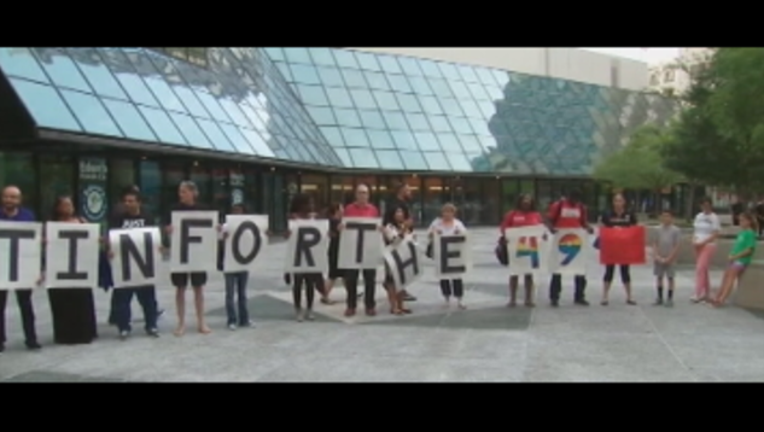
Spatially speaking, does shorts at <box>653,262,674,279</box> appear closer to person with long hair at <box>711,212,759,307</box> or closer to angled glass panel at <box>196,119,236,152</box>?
person with long hair at <box>711,212,759,307</box>

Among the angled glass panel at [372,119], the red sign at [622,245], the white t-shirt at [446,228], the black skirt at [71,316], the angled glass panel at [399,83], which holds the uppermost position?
the angled glass panel at [399,83]

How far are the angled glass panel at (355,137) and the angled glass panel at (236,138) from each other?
35.8ft

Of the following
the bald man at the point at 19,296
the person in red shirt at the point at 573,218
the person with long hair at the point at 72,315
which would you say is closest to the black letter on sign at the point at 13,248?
the bald man at the point at 19,296

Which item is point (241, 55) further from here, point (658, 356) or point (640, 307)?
point (658, 356)

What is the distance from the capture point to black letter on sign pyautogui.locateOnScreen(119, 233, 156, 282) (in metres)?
8.96

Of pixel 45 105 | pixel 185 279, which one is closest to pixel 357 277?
pixel 185 279

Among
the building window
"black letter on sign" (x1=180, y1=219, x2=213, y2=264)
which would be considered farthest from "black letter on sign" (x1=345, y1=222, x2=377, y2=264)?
the building window

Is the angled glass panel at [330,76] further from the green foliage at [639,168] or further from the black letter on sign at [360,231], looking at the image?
the black letter on sign at [360,231]

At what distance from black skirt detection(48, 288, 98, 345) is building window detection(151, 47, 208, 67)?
16.9 m

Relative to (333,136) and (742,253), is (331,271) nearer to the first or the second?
(742,253)

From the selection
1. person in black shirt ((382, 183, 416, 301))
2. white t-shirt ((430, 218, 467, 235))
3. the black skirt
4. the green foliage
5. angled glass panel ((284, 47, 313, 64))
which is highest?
angled glass panel ((284, 47, 313, 64))

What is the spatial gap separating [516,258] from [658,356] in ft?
13.0

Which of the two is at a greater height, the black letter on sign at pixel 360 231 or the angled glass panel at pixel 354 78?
the angled glass panel at pixel 354 78

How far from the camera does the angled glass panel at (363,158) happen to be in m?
34.6
